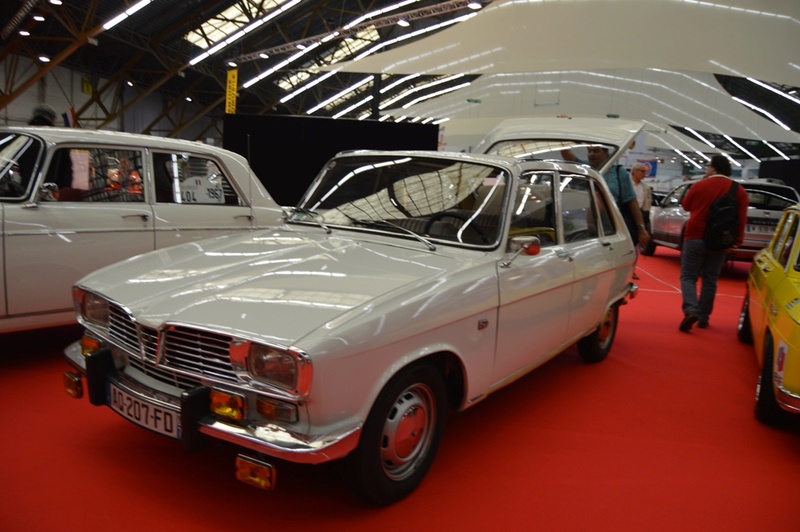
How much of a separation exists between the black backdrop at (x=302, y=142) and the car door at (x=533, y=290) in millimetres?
7569

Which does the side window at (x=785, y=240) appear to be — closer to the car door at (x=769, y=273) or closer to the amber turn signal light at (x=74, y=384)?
the car door at (x=769, y=273)

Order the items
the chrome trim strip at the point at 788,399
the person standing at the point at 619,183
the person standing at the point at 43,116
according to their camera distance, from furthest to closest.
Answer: the person standing at the point at 619,183 → the person standing at the point at 43,116 → the chrome trim strip at the point at 788,399

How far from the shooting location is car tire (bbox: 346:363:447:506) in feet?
7.57

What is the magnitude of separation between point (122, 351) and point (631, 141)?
5.40 m

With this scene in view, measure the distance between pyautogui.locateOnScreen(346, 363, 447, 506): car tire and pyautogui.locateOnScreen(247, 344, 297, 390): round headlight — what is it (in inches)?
16.1

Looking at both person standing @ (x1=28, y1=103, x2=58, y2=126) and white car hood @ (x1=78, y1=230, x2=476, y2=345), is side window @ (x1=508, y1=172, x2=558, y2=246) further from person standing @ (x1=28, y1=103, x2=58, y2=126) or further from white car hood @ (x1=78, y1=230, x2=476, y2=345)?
person standing @ (x1=28, y1=103, x2=58, y2=126)

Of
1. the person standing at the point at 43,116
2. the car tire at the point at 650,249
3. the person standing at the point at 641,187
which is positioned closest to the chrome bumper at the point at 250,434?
the person standing at the point at 43,116

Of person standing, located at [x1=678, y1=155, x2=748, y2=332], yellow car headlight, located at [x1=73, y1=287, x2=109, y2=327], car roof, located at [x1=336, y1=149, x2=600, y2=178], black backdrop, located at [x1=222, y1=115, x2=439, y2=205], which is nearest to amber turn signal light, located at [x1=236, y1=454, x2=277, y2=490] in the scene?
yellow car headlight, located at [x1=73, y1=287, x2=109, y2=327]

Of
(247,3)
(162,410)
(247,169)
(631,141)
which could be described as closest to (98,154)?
(247,169)

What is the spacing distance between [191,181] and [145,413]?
Result: 2.77 meters

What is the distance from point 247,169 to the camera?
200 inches

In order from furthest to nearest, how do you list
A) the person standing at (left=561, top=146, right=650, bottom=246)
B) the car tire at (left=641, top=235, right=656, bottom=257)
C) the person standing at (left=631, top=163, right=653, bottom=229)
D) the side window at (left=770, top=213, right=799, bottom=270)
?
the car tire at (left=641, top=235, right=656, bottom=257) → the person standing at (left=631, top=163, right=653, bottom=229) → the person standing at (left=561, top=146, right=650, bottom=246) → the side window at (left=770, top=213, right=799, bottom=270)

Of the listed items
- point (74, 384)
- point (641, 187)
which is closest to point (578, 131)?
point (641, 187)

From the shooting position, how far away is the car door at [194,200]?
4.46 m
